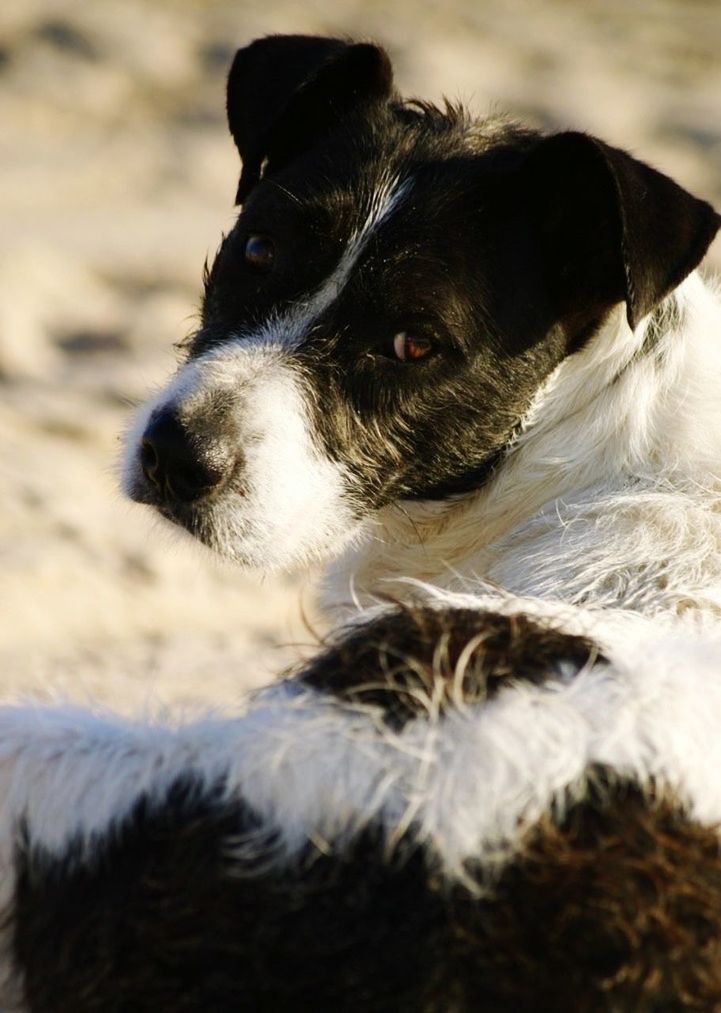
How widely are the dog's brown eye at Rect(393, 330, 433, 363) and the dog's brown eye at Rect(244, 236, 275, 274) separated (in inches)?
13.9

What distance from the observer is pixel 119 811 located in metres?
1.96

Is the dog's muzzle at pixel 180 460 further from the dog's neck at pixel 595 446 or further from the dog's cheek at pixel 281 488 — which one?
the dog's neck at pixel 595 446

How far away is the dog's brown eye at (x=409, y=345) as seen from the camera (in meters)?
3.07

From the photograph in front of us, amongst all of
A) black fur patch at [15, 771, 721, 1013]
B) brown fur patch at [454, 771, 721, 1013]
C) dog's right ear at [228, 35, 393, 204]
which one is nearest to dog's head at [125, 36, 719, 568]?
dog's right ear at [228, 35, 393, 204]

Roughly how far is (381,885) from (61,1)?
741 centimetres

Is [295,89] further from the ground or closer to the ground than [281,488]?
further from the ground

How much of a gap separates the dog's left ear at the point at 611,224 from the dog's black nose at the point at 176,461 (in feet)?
2.66

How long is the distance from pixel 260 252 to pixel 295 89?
0.42 metres

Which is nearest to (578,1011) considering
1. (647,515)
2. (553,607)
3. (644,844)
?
(644,844)

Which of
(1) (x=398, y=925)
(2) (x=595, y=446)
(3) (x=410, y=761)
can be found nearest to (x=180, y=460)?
(2) (x=595, y=446)

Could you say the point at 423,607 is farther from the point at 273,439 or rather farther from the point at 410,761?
the point at 273,439

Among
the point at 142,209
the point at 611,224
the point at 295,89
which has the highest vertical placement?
the point at 611,224

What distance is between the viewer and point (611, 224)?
123 inches

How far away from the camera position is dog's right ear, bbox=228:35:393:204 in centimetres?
344
